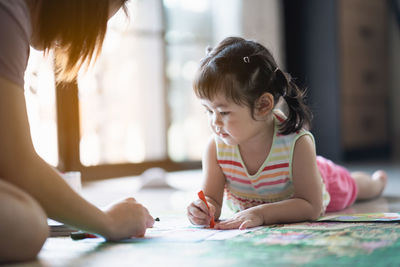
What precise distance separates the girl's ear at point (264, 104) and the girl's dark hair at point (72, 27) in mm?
361

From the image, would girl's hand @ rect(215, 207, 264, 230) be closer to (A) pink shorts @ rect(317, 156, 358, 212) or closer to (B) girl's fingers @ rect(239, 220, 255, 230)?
A: (B) girl's fingers @ rect(239, 220, 255, 230)

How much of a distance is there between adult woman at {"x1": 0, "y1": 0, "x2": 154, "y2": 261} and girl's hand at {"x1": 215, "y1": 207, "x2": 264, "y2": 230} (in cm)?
18

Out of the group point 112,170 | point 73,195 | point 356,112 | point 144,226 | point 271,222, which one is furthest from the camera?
point 356,112

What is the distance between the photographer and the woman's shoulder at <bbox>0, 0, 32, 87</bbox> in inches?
31.7

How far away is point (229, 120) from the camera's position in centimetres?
113

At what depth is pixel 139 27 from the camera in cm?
290

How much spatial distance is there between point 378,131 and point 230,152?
2.72 meters

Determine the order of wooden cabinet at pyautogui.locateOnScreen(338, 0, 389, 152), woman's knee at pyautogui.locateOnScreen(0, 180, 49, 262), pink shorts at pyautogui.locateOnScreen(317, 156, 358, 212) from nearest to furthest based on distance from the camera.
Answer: woman's knee at pyautogui.locateOnScreen(0, 180, 49, 262) < pink shorts at pyautogui.locateOnScreen(317, 156, 358, 212) < wooden cabinet at pyautogui.locateOnScreen(338, 0, 389, 152)

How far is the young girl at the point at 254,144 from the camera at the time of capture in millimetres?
1115

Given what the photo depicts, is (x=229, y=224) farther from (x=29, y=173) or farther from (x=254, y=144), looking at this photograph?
(x=29, y=173)

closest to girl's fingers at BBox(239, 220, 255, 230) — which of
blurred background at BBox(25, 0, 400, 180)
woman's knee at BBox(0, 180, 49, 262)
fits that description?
woman's knee at BBox(0, 180, 49, 262)

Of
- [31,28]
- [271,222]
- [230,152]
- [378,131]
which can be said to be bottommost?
[378,131]

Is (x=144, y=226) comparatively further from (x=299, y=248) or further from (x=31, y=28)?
(x=31, y=28)

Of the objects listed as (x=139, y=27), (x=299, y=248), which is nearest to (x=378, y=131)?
(x=139, y=27)
